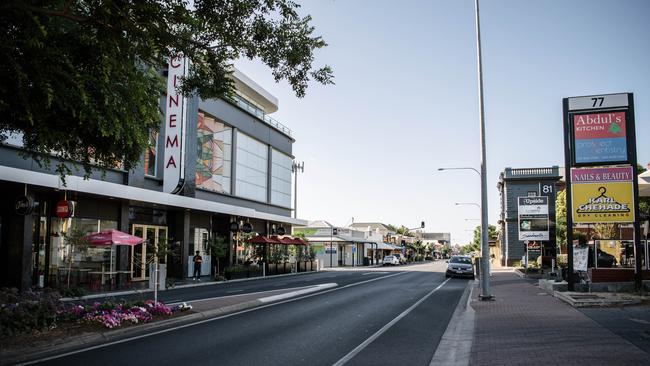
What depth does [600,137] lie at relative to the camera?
18.9 meters

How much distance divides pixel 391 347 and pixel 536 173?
181ft

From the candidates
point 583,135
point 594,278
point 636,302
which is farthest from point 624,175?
point 636,302

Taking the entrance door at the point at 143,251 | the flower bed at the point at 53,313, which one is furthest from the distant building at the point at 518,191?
the flower bed at the point at 53,313

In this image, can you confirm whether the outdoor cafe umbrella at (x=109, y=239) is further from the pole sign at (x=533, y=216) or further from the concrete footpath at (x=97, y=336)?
the pole sign at (x=533, y=216)

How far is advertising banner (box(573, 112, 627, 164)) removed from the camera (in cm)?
1862

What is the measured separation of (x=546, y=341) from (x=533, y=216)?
33772 mm

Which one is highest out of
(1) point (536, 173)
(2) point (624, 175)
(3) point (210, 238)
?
(1) point (536, 173)

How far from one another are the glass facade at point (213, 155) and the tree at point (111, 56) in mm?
20680

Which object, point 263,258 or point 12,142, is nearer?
point 12,142

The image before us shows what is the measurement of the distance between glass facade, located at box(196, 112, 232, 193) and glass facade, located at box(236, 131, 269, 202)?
1649 mm

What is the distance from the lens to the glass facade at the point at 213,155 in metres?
33.3

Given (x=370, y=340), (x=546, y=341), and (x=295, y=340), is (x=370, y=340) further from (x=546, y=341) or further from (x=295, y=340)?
(x=546, y=341)

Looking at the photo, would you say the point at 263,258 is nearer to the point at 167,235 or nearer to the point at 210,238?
the point at 210,238

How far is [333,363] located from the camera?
8328mm
